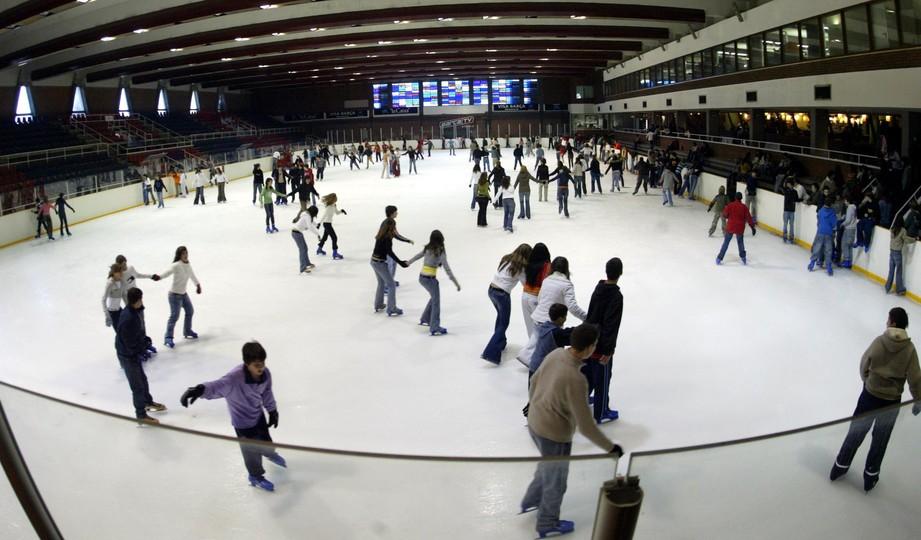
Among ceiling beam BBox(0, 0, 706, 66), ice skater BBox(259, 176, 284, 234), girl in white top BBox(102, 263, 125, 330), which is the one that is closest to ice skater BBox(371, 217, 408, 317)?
girl in white top BBox(102, 263, 125, 330)

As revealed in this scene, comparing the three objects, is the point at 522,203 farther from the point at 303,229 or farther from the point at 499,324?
the point at 499,324

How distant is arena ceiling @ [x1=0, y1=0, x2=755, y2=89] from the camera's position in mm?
23281

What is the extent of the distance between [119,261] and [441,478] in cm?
685

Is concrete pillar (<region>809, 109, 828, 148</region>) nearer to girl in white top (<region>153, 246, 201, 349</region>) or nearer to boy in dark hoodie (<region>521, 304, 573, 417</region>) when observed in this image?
boy in dark hoodie (<region>521, 304, 573, 417</region>)

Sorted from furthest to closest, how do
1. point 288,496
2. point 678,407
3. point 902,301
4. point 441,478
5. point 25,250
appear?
point 25,250 → point 902,301 → point 678,407 → point 288,496 → point 441,478

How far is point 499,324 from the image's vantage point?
845cm

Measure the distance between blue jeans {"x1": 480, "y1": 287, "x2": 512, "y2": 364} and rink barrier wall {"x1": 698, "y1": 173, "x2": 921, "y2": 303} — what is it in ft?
22.0

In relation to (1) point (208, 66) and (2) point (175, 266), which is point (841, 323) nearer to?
(2) point (175, 266)

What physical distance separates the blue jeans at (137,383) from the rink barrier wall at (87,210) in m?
14.5

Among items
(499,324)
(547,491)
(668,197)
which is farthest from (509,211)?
(547,491)

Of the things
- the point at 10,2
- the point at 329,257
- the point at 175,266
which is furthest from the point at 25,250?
the point at 175,266

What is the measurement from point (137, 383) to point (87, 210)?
19028mm

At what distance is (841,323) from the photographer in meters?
9.83

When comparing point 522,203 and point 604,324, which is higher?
point 522,203
